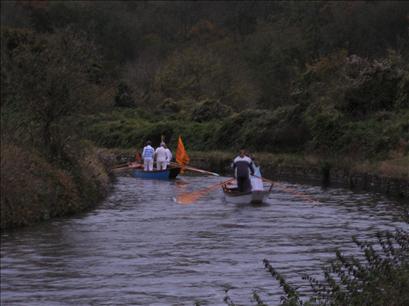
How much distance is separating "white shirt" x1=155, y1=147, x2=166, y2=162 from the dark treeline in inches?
135

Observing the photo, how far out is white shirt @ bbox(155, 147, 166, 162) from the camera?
134ft

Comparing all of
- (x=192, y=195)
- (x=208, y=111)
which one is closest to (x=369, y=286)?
(x=192, y=195)

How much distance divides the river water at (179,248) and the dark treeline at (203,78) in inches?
123

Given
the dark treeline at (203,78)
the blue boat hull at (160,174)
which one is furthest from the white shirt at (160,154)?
the dark treeline at (203,78)

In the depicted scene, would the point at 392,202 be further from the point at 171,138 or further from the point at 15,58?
the point at 171,138

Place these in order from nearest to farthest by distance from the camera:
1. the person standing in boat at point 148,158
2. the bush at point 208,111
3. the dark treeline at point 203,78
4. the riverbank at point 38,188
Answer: the riverbank at point 38,188, the dark treeline at point 203,78, the person standing in boat at point 148,158, the bush at point 208,111

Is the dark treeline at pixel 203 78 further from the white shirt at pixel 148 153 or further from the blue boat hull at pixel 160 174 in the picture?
the blue boat hull at pixel 160 174

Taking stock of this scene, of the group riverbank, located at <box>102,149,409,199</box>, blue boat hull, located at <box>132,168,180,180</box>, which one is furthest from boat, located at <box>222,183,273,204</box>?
blue boat hull, located at <box>132,168,180,180</box>

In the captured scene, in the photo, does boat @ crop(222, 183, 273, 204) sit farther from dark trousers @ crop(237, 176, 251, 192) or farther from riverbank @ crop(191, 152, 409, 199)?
riverbank @ crop(191, 152, 409, 199)

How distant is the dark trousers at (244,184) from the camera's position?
29766 millimetres

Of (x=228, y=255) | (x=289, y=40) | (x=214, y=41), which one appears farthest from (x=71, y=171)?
(x=214, y=41)

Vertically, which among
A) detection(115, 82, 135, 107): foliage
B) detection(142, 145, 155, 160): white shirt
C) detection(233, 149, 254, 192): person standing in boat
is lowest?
detection(233, 149, 254, 192): person standing in boat

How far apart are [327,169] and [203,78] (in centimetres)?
3106

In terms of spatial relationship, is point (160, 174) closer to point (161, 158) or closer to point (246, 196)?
point (161, 158)
